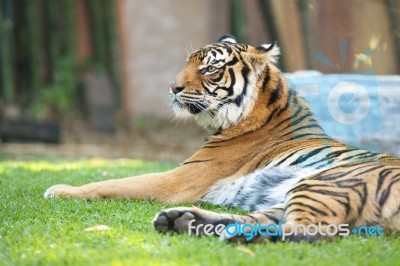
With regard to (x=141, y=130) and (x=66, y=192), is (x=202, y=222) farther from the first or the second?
(x=141, y=130)

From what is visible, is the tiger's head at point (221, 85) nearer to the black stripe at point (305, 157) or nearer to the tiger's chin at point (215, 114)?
the tiger's chin at point (215, 114)

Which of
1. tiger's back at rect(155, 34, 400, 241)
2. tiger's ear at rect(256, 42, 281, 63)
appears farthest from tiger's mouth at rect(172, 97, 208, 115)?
tiger's ear at rect(256, 42, 281, 63)

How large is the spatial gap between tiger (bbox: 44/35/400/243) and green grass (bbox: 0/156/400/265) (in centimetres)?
21

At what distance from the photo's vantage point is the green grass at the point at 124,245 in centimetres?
346

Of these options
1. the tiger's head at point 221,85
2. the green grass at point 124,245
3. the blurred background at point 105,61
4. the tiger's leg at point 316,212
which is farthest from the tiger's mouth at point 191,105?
the blurred background at point 105,61

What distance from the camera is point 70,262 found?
3.38 meters

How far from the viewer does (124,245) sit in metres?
3.72

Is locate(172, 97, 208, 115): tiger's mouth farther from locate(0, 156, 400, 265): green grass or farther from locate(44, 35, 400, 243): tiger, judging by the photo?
locate(0, 156, 400, 265): green grass

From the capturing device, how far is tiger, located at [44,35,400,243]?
4.07m

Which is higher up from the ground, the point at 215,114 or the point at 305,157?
the point at 215,114

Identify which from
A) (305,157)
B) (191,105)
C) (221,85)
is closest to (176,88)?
(191,105)

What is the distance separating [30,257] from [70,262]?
0.24 m

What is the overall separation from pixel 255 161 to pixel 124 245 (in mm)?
1627

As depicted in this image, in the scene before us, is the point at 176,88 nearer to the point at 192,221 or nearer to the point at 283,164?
the point at 283,164
